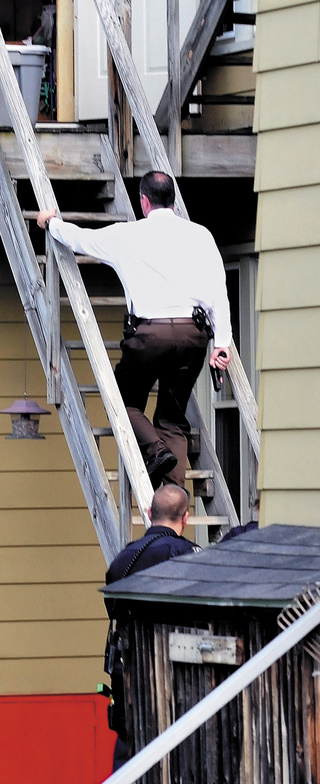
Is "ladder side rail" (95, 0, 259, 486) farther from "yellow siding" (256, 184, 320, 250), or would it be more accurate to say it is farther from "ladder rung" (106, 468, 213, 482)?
"yellow siding" (256, 184, 320, 250)

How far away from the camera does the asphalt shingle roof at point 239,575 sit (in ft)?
9.41

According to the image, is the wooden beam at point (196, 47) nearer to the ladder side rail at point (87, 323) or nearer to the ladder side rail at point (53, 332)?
the ladder side rail at point (87, 323)

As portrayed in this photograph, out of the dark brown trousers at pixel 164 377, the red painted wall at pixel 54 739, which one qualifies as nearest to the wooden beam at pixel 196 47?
the dark brown trousers at pixel 164 377

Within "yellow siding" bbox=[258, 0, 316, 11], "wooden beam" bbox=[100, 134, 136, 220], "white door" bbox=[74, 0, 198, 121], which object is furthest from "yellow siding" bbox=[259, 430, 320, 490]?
"white door" bbox=[74, 0, 198, 121]

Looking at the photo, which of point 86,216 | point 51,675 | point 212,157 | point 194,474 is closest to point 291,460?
point 194,474

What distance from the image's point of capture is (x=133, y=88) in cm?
656

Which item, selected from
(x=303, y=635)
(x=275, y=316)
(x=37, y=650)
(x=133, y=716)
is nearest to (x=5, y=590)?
(x=37, y=650)

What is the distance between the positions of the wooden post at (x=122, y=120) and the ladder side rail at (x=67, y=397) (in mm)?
683

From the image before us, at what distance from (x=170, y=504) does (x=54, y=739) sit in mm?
3708

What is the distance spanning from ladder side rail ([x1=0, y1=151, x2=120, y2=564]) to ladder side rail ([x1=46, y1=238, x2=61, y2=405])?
3 centimetres

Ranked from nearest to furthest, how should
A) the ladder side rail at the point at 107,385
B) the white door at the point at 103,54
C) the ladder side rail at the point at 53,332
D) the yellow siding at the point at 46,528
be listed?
the ladder side rail at the point at 107,385, the ladder side rail at the point at 53,332, the yellow siding at the point at 46,528, the white door at the point at 103,54

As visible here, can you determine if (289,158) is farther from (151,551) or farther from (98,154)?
(98,154)

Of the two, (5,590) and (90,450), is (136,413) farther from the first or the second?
(5,590)

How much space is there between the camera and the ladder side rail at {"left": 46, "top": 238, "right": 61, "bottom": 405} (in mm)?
5871
